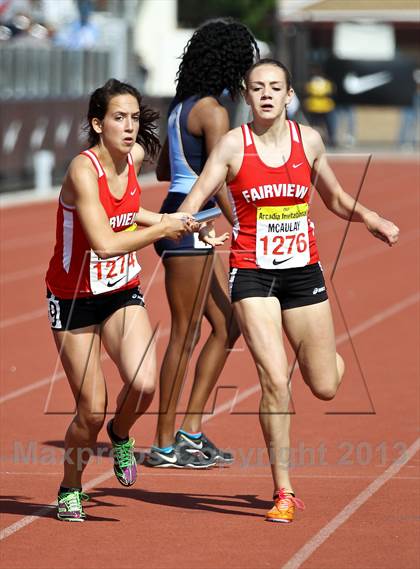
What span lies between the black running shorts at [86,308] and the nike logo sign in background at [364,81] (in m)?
37.8

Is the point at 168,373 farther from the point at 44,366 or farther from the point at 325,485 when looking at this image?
the point at 44,366

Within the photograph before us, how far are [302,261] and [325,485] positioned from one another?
1270 mm

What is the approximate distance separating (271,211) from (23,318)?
23.1ft

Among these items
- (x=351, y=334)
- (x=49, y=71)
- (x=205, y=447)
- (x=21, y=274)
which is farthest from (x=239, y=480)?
(x=49, y=71)

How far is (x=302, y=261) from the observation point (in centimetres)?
679

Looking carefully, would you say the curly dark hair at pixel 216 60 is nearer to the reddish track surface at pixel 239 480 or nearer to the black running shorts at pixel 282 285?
the black running shorts at pixel 282 285

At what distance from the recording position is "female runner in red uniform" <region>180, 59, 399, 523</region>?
21.9ft

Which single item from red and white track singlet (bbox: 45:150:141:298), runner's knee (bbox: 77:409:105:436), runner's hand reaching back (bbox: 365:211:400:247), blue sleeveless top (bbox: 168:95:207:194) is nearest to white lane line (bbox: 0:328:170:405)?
blue sleeveless top (bbox: 168:95:207:194)

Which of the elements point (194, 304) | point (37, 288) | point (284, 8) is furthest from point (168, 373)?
point (284, 8)

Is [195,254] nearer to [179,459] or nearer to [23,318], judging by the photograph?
[179,459]

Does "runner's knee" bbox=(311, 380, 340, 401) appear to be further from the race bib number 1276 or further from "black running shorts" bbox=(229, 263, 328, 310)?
the race bib number 1276

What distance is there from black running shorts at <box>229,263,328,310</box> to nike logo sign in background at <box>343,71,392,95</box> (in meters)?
37.6

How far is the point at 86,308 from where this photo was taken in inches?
265

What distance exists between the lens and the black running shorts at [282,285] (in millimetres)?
6742
